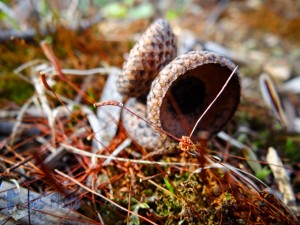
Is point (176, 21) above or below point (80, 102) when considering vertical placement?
above

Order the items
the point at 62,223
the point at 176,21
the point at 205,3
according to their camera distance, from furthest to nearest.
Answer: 1. the point at 205,3
2. the point at 176,21
3. the point at 62,223

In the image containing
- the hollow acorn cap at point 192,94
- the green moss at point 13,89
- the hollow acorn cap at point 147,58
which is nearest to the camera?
the hollow acorn cap at point 192,94

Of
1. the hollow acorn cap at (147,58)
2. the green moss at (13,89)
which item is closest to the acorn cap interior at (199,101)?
the hollow acorn cap at (147,58)

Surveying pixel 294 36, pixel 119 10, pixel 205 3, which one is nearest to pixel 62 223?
pixel 119 10

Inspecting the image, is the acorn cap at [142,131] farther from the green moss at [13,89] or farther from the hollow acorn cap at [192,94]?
the green moss at [13,89]

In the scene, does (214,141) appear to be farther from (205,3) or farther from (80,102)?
(205,3)

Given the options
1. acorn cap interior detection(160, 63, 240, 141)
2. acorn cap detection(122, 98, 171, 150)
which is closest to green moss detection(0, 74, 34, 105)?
acorn cap detection(122, 98, 171, 150)

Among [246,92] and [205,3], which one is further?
[205,3]
